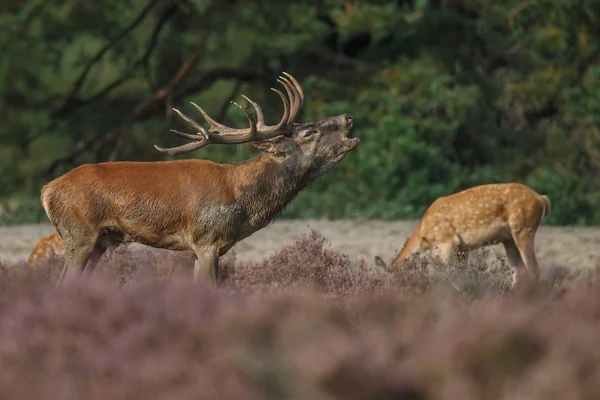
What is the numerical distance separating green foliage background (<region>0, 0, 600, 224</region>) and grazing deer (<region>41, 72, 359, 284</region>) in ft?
30.5

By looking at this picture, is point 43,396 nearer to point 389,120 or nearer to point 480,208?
point 480,208

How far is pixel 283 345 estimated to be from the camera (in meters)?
3.04

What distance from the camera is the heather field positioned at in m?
2.82

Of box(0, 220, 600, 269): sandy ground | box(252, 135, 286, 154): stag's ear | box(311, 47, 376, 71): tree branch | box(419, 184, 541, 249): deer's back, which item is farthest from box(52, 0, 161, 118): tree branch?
box(252, 135, 286, 154): stag's ear

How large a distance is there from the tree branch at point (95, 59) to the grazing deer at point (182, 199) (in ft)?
40.2

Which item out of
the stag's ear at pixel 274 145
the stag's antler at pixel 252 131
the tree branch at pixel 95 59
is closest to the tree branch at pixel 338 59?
the tree branch at pixel 95 59

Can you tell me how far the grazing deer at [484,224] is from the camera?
10.1 meters

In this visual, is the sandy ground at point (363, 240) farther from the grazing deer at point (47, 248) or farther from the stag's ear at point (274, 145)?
the stag's ear at point (274, 145)

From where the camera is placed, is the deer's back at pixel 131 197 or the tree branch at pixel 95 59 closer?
the deer's back at pixel 131 197

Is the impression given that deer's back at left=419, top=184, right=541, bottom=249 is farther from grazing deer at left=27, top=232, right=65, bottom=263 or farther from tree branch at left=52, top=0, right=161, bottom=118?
tree branch at left=52, top=0, right=161, bottom=118

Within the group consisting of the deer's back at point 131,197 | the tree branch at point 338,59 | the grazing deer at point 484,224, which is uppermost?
the deer's back at point 131,197

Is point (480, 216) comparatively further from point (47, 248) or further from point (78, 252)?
point (78, 252)

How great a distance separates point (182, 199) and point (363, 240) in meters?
6.07

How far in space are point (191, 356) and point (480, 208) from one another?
737 centimetres
